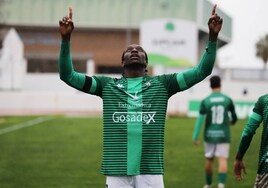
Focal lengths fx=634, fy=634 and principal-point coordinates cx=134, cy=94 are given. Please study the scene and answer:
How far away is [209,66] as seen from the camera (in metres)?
5.23

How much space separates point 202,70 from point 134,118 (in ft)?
2.26

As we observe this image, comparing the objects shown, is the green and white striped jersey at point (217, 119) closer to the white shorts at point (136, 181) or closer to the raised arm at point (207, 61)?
the raised arm at point (207, 61)

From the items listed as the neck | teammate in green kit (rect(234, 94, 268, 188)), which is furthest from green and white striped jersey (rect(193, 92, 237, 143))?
the neck

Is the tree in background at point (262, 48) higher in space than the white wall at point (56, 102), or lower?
higher

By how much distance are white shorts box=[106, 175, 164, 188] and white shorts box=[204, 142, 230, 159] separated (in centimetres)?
612

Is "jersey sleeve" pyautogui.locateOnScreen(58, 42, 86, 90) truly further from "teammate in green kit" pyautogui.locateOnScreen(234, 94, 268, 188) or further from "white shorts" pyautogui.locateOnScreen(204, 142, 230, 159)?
"white shorts" pyautogui.locateOnScreen(204, 142, 230, 159)

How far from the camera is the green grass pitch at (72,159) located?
12.1 metres

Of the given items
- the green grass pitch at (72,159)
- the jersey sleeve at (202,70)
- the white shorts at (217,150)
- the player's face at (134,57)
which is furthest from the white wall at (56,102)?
the player's face at (134,57)

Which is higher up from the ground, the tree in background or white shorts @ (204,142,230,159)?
the tree in background

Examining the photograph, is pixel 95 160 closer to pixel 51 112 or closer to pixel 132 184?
pixel 132 184

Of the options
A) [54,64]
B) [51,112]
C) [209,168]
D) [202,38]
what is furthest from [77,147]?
[202,38]

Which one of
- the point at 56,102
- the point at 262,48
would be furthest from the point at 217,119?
the point at 262,48

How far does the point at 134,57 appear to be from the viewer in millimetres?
5234

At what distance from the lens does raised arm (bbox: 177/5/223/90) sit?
5102mm
